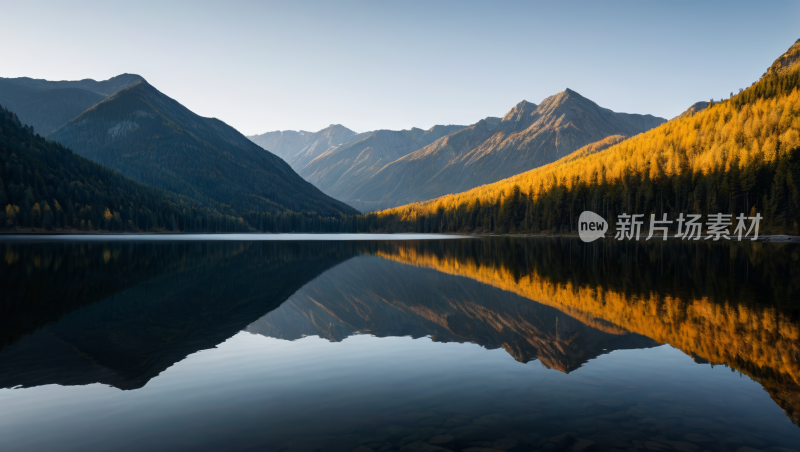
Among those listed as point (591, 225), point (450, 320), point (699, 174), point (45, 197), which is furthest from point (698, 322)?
point (45, 197)

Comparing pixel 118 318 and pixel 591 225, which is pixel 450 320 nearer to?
pixel 118 318

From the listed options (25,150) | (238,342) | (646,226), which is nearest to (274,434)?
(238,342)

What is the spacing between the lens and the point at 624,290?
30.1 meters

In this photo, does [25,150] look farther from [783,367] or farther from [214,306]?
[783,367]

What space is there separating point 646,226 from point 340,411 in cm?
15431

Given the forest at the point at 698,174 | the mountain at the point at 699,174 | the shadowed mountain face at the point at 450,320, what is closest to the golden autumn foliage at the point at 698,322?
the shadowed mountain face at the point at 450,320

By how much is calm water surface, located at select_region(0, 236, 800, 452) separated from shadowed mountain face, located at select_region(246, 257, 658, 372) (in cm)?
16

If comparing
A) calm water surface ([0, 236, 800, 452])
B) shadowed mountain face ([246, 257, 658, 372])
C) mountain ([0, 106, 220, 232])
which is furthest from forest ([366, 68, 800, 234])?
mountain ([0, 106, 220, 232])

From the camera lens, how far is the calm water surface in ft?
32.3

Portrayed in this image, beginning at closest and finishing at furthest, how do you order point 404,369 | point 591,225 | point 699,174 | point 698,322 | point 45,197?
1. point 404,369
2. point 698,322
3. point 699,174
4. point 591,225
5. point 45,197

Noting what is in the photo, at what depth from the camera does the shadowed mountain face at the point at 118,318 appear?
1488 centimetres

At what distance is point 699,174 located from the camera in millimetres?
132000

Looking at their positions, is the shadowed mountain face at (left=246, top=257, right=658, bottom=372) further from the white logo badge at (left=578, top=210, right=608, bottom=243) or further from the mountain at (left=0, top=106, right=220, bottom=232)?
the mountain at (left=0, top=106, right=220, bottom=232)

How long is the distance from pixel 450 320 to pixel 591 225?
479 feet
